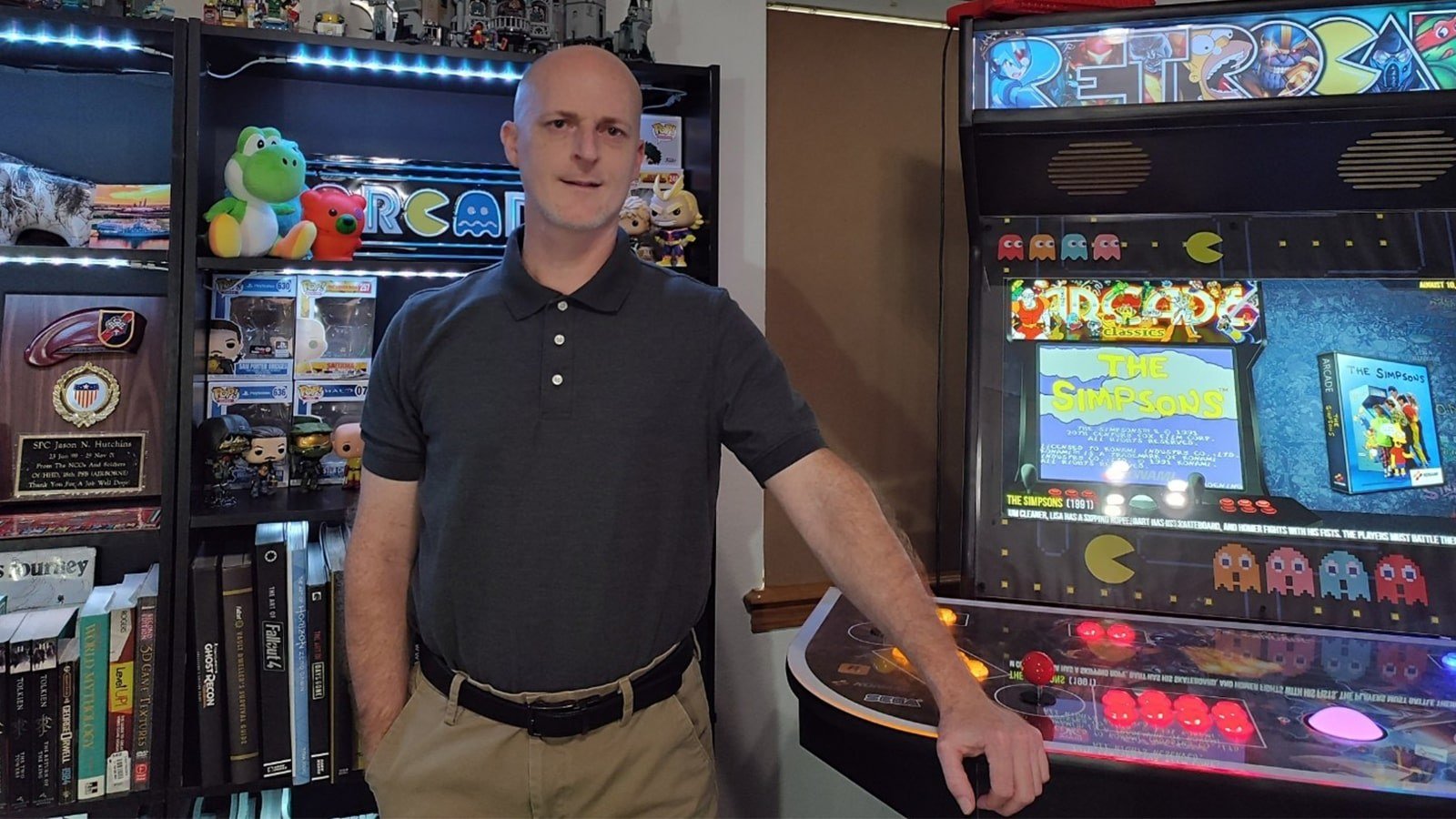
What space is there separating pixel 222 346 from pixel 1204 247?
177 cm

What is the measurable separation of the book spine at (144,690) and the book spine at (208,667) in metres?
0.06

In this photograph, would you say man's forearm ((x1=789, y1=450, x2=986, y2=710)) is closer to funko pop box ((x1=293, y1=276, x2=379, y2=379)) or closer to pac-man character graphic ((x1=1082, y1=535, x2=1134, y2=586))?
pac-man character graphic ((x1=1082, y1=535, x2=1134, y2=586))

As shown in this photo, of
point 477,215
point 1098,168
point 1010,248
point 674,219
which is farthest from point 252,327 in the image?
point 1098,168

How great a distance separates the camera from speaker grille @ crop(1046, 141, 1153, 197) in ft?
4.47

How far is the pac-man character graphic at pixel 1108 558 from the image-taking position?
1.33 meters

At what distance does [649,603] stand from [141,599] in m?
0.93

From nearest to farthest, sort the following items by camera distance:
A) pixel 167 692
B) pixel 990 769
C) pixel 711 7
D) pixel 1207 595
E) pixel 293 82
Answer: pixel 990 769 → pixel 1207 595 → pixel 167 692 → pixel 293 82 → pixel 711 7

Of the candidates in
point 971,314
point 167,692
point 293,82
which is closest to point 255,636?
point 167,692

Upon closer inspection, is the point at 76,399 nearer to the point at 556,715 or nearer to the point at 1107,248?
the point at 556,715

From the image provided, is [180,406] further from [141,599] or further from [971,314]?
[971,314]

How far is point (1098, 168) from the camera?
138cm

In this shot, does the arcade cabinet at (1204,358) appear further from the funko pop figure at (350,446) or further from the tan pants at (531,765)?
the funko pop figure at (350,446)

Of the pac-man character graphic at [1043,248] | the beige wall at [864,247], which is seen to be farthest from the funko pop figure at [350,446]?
the pac-man character graphic at [1043,248]

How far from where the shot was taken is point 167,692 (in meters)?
1.40
